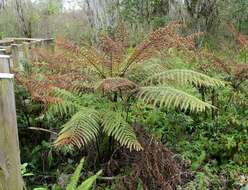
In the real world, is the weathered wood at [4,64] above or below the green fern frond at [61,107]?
above

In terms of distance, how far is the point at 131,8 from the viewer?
29.2 ft

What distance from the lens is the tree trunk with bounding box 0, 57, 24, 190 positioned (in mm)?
1995

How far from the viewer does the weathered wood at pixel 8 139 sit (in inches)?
78.5

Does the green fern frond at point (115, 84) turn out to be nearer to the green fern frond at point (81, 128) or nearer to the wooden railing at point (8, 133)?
the green fern frond at point (81, 128)

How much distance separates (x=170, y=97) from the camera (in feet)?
10.6

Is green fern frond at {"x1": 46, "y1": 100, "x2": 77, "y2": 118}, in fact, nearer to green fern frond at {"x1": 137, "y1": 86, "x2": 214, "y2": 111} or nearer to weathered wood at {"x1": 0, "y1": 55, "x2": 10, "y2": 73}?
green fern frond at {"x1": 137, "y1": 86, "x2": 214, "y2": 111}

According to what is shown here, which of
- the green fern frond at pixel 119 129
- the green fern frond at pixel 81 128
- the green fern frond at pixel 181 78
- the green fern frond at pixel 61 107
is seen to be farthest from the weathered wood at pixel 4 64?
the green fern frond at pixel 181 78

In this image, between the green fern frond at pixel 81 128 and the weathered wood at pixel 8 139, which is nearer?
the weathered wood at pixel 8 139

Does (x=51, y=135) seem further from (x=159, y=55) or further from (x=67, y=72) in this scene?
(x=159, y=55)

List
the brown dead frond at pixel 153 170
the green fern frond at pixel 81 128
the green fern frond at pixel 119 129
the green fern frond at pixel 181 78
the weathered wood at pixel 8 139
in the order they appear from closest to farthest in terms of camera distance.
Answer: the weathered wood at pixel 8 139
the green fern frond at pixel 81 128
the green fern frond at pixel 119 129
the brown dead frond at pixel 153 170
the green fern frond at pixel 181 78

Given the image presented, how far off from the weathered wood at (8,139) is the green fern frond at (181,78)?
1711mm

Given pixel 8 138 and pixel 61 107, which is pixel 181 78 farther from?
pixel 8 138

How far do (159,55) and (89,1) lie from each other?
4527 millimetres

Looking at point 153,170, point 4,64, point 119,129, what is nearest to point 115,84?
point 119,129
